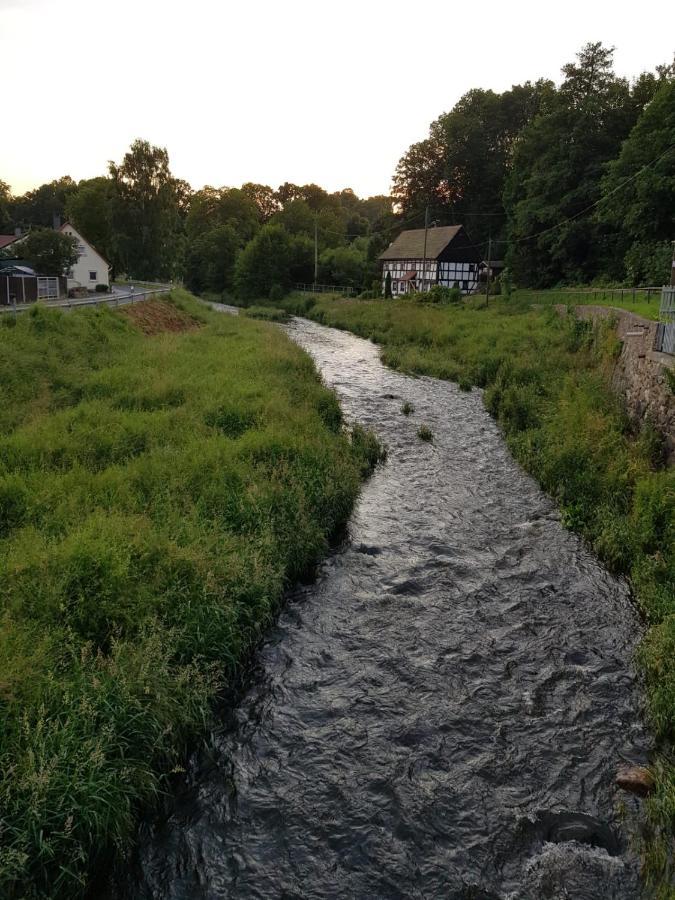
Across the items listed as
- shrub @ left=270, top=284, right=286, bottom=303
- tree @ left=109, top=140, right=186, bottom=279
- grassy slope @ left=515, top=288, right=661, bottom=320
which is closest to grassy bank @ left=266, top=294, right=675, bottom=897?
grassy slope @ left=515, top=288, right=661, bottom=320

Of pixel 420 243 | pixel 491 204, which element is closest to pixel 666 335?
pixel 420 243

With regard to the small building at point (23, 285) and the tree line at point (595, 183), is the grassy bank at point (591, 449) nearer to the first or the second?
the tree line at point (595, 183)

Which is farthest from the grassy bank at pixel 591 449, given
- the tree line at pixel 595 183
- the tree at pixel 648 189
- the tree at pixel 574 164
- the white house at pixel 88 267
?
the white house at pixel 88 267

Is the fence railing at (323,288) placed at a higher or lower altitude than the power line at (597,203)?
lower

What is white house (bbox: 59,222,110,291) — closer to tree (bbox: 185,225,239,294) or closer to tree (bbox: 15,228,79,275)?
tree (bbox: 15,228,79,275)

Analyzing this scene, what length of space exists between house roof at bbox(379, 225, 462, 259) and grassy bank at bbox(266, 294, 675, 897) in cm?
3956

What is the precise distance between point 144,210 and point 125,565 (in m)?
73.0

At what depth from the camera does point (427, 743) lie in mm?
7207

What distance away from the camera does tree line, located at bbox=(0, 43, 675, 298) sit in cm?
4206

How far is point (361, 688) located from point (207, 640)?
7.02 feet

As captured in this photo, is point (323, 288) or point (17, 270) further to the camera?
point (323, 288)

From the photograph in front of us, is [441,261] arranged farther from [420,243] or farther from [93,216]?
[93,216]

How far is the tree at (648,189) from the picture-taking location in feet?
126

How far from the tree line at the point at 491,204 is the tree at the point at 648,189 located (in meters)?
Answer: 0.10
